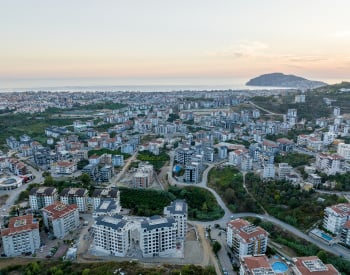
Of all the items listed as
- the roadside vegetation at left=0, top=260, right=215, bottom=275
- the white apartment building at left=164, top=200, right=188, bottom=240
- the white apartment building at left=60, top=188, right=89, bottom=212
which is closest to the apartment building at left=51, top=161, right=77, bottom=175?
the white apartment building at left=60, top=188, right=89, bottom=212

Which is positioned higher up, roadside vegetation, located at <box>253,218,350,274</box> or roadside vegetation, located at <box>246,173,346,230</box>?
roadside vegetation, located at <box>246,173,346,230</box>

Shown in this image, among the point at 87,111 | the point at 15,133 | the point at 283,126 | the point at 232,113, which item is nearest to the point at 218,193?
the point at 283,126

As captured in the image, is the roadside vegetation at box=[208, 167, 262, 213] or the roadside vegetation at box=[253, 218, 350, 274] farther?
the roadside vegetation at box=[208, 167, 262, 213]

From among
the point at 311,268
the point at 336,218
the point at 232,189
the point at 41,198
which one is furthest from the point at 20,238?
the point at 336,218

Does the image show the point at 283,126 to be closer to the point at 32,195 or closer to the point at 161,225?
the point at 161,225

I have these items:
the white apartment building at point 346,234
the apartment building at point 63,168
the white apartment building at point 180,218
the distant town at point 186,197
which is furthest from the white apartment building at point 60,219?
the white apartment building at point 346,234

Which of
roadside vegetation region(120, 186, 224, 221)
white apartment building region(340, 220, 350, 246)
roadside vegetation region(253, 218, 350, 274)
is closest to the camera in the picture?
roadside vegetation region(253, 218, 350, 274)

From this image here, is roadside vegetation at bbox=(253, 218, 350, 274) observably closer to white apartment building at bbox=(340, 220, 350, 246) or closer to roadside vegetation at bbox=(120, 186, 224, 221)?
white apartment building at bbox=(340, 220, 350, 246)
